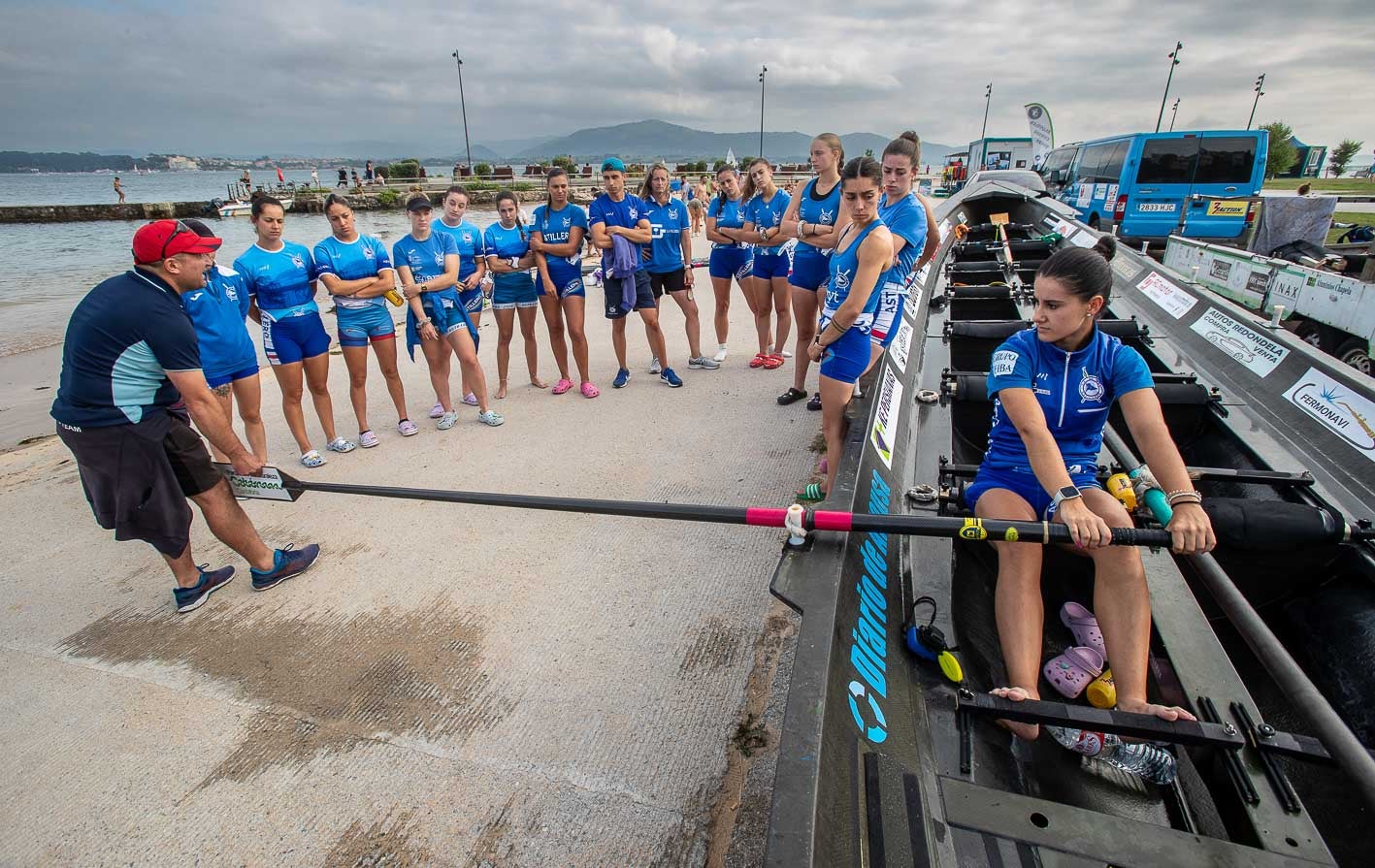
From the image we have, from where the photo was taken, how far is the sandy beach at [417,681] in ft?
6.43

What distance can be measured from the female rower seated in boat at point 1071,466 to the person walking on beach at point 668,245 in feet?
13.4

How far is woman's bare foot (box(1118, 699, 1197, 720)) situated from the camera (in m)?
1.66

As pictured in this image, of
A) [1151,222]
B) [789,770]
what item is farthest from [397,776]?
[1151,222]

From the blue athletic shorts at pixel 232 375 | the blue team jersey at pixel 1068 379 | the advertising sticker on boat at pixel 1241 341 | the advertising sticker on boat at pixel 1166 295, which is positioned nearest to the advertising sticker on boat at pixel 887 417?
the blue team jersey at pixel 1068 379

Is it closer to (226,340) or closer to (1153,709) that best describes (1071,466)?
(1153,709)

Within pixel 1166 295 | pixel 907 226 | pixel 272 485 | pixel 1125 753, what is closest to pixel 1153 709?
pixel 1125 753

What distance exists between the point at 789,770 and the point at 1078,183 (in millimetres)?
19448

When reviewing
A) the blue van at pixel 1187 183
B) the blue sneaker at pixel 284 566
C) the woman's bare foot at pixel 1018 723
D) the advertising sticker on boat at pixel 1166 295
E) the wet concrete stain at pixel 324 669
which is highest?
the blue van at pixel 1187 183

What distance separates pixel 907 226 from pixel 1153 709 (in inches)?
115

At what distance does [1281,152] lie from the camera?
43.2 meters

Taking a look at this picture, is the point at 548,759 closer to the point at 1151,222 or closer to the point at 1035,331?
the point at 1035,331

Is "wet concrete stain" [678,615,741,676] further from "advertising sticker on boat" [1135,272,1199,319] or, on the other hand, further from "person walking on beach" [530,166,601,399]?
"advertising sticker on boat" [1135,272,1199,319]

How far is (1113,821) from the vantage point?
1444mm

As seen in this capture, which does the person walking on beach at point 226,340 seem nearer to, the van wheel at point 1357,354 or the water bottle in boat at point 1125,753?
the water bottle in boat at point 1125,753
